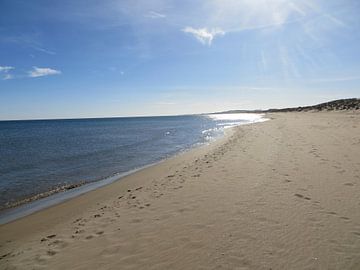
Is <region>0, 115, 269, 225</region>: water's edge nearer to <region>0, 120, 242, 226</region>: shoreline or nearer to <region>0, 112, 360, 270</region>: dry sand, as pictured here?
<region>0, 120, 242, 226</region>: shoreline

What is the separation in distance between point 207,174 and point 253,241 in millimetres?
6598

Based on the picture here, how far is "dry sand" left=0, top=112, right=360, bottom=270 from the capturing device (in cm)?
506

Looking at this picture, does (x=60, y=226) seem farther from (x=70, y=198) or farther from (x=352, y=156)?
(x=352, y=156)

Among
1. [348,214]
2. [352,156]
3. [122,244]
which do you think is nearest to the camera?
[122,244]

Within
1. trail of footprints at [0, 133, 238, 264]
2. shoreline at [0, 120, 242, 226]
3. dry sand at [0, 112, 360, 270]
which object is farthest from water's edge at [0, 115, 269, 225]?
trail of footprints at [0, 133, 238, 264]

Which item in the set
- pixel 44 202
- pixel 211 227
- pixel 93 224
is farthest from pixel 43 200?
pixel 211 227

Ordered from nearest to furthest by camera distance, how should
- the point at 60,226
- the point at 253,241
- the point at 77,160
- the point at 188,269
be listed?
1. the point at 188,269
2. the point at 253,241
3. the point at 60,226
4. the point at 77,160

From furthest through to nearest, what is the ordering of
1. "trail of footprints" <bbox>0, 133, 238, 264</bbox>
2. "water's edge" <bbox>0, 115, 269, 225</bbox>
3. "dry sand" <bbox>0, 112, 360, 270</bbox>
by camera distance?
"water's edge" <bbox>0, 115, 269, 225</bbox> < "trail of footprints" <bbox>0, 133, 238, 264</bbox> < "dry sand" <bbox>0, 112, 360, 270</bbox>

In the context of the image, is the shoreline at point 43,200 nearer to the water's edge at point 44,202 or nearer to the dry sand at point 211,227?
the water's edge at point 44,202

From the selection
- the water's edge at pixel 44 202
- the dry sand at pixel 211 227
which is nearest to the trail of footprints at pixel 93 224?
the dry sand at pixel 211 227

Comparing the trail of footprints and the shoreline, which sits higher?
the trail of footprints

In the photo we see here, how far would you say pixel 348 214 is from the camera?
6.58 m

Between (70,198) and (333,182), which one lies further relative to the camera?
(70,198)

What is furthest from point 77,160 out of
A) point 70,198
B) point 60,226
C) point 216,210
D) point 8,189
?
point 216,210
